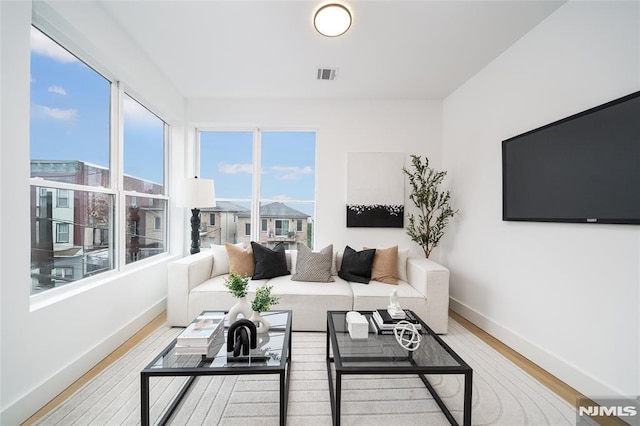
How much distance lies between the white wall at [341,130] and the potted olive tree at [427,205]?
16 centimetres

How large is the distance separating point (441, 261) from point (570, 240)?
178 centimetres

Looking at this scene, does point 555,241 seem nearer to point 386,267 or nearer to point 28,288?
point 386,267

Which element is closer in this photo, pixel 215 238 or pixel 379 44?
pixel 379 44

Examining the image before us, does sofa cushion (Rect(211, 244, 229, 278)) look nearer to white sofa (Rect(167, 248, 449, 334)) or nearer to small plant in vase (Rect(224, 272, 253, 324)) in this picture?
white sofa (Rect(167, 248, 449, 334))

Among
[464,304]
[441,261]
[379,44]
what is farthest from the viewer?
[441,261]

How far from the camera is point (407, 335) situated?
1.72 m

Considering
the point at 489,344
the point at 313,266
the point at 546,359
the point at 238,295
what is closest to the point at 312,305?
the point at 313,266

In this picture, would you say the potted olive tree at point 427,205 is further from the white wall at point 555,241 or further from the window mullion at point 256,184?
the window mullion at point 256,184

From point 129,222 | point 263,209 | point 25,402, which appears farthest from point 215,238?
point 25,402

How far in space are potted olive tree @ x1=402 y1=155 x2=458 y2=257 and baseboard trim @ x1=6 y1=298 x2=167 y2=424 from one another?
3.24 metres

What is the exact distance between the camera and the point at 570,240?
1.86 m

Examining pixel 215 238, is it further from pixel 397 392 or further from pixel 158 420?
pixel 397 392
